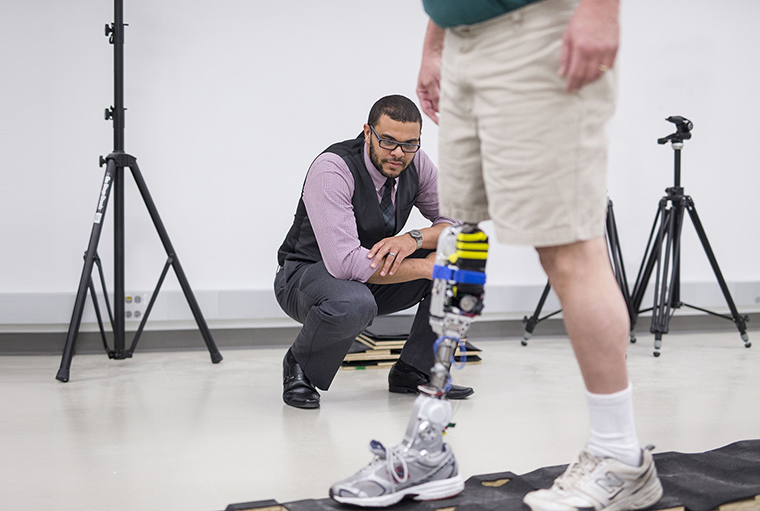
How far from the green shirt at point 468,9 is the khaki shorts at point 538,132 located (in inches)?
0.6

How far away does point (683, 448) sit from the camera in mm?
1852

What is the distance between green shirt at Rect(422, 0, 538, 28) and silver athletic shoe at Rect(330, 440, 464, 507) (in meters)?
0.80

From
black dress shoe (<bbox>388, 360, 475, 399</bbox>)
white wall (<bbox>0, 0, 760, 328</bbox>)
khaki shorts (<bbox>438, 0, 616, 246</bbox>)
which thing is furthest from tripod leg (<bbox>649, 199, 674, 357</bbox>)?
khaki shorts (<bbox>438, 0, 616, 246</bbox>)

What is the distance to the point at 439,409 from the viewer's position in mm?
1304

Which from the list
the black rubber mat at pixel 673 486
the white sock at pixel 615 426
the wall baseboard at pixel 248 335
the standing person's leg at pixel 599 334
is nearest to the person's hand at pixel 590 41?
the standing person's leg at pixel 599 334

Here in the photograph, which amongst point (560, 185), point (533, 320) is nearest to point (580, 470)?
point (560, 185)

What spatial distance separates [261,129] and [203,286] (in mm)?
870

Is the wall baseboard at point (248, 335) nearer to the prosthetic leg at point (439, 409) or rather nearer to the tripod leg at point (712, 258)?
the tripod leg at point (712, 258)

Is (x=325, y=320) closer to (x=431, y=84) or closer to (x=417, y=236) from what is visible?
(x=417, y=236)

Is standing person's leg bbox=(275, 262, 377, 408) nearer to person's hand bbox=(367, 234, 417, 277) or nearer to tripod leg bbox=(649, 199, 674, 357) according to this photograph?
person's hand bbox=(367, 234, 417, 277)

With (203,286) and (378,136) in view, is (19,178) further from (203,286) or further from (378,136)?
(378,136)

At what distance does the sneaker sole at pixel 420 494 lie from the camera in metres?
1.25

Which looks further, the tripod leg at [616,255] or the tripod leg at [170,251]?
the tripod leg at [616,255]

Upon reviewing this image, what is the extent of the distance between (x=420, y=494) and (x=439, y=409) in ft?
0.54
